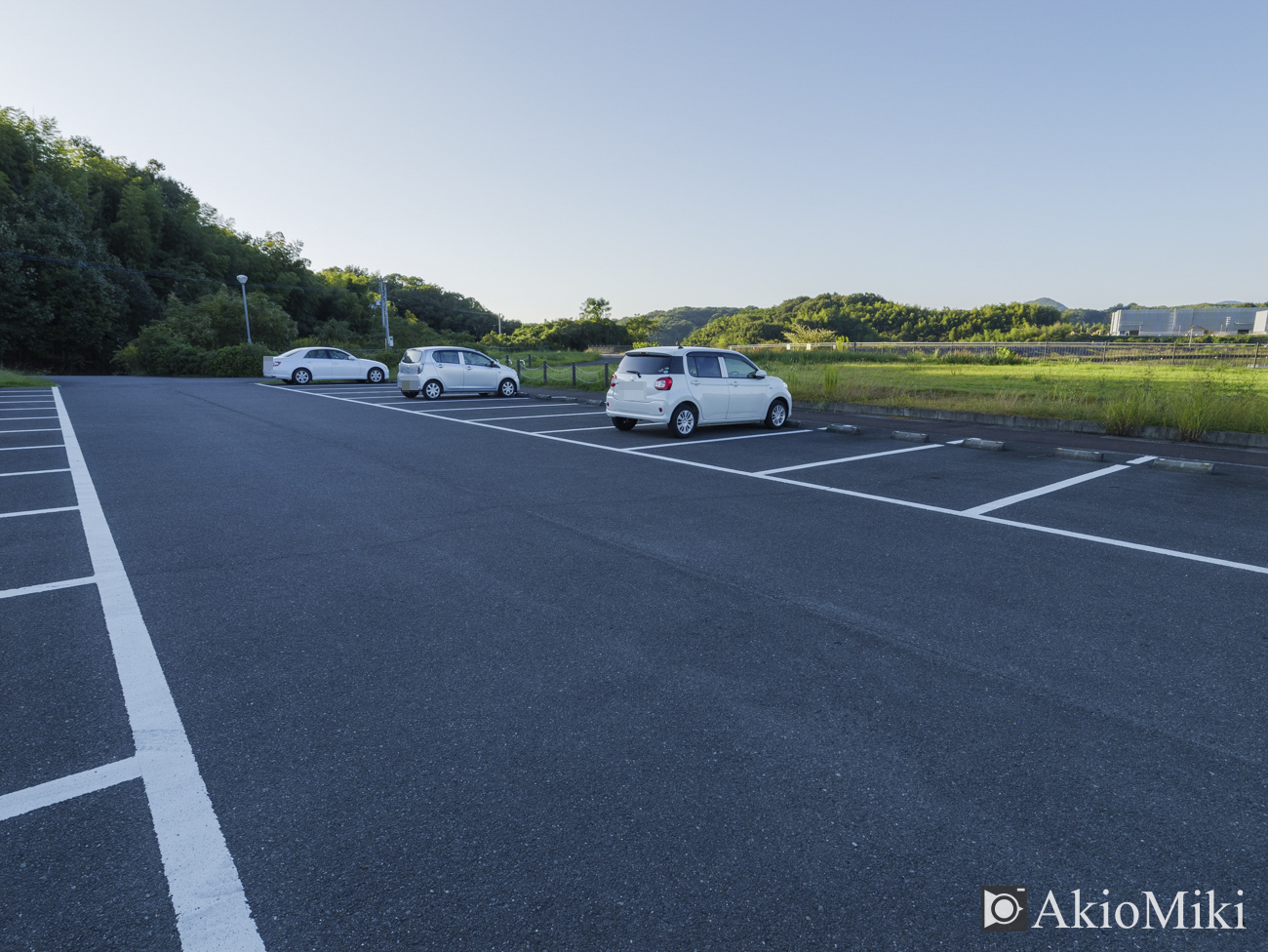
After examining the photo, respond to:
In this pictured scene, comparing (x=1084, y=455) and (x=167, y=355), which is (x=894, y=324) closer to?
(x=167, y=355)

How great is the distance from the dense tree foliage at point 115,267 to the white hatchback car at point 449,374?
21203mm

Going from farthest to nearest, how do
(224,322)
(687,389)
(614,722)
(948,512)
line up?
(224,322) < (687,389) < (948,512) < (614,722)

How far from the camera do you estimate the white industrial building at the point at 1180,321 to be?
9319 centimetres

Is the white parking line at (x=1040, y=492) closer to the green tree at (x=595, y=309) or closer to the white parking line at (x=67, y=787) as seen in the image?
the white parking line at (x=67, y=787)

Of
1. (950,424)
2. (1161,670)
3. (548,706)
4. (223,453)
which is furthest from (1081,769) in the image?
(950,424)

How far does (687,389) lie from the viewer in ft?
37.6

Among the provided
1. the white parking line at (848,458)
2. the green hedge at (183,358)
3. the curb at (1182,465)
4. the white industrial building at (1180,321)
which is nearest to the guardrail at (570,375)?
the white parking line at (848,458)

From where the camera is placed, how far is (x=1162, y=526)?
6.11 meters

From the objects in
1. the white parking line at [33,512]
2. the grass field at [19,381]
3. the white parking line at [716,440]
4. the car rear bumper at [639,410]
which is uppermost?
the grass field at [19,381]

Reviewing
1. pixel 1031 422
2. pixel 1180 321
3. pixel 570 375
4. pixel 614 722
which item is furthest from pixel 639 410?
pixel 1180 321

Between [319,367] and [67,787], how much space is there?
89.0ft

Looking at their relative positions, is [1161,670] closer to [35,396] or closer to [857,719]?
[857,719]

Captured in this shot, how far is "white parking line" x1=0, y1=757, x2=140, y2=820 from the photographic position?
92.5 inches

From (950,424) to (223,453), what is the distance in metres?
12.8
